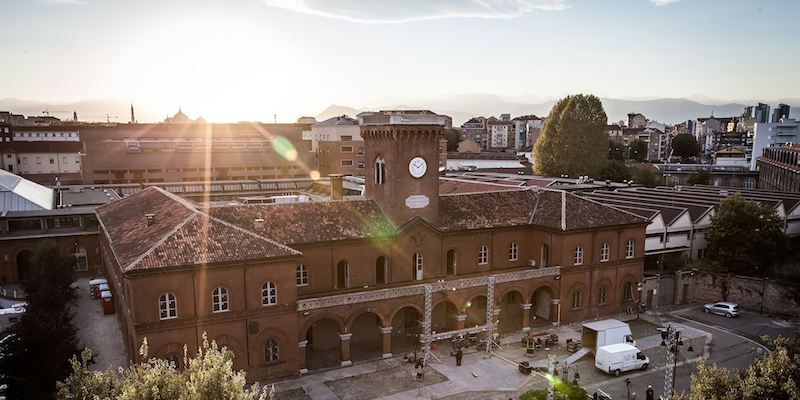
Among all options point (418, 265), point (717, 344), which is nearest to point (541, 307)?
point (418, 265)

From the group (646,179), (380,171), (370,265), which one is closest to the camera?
(370,265)

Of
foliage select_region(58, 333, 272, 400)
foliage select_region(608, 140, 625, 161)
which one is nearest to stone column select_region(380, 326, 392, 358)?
foliage select_region(58, 333, 272, 400)

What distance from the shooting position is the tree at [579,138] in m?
85.1

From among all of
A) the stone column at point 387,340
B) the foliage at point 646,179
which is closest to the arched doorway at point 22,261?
the stone column at point 387,340

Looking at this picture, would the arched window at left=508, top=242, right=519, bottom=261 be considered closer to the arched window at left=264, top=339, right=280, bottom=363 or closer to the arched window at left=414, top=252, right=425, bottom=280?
the arched window at left=414, top=252, right=425, bottom=280

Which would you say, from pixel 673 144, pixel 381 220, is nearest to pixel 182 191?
pixel 381 220

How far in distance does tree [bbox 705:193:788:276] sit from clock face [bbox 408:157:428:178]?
30088mm

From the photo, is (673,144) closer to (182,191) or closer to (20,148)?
(182,191)

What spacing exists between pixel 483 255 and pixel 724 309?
21.9 meters

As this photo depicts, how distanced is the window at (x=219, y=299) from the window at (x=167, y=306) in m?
2.00

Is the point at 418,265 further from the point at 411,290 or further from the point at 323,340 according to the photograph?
the point at 323,340

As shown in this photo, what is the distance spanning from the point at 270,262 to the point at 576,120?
216 feet

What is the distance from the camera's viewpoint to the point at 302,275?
36.1 metres

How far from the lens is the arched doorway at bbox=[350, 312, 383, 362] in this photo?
127ft
